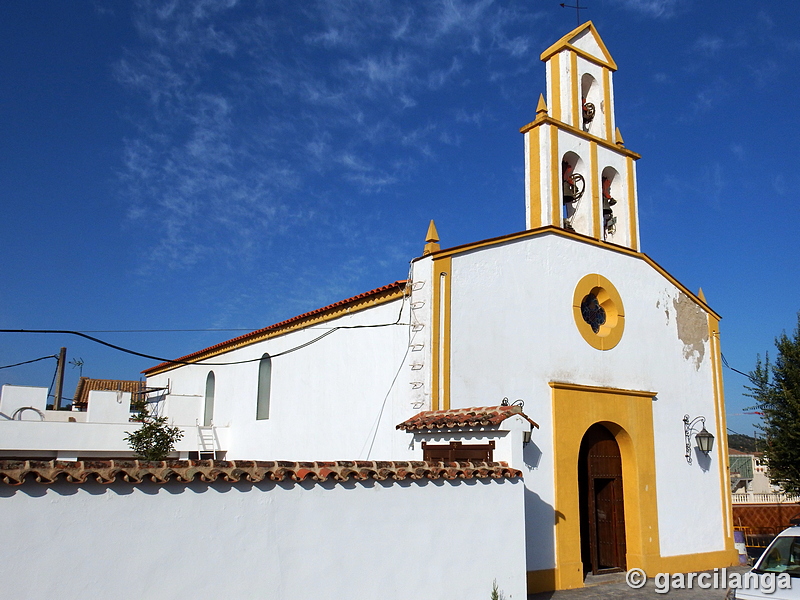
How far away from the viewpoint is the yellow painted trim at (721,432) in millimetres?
14344

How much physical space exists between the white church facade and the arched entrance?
1.1 inches

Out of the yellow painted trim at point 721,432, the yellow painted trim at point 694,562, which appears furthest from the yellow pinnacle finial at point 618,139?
the yellow painted trim at point 694,562

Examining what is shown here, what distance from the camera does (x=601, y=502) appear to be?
42.2 ft

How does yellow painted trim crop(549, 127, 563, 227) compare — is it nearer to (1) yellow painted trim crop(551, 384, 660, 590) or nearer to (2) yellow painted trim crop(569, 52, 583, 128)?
(2) yellow painted trim crop(569, 52, 583, 128)

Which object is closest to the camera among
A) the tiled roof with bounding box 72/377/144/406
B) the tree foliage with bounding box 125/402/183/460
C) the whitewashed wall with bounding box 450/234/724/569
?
the whitewashed wall with bounding box 450/234/724/569

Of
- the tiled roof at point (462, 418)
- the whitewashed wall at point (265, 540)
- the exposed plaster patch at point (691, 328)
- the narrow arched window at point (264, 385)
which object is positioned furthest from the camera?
the narrow arched window at point (264, 385)

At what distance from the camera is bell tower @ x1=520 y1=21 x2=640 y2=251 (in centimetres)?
1331

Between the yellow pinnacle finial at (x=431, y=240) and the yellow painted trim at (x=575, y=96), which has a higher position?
the yellow painted trim at (x=575, y=96)

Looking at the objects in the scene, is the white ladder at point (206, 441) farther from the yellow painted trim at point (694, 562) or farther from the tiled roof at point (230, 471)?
the tiled roof at point (230, 471)

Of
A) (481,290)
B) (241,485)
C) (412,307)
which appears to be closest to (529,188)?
(481,290)

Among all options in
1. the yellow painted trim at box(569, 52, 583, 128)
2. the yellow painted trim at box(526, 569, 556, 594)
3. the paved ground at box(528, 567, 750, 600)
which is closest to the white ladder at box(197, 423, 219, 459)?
the yellow painted trim at box(526, 569, 556, 594)

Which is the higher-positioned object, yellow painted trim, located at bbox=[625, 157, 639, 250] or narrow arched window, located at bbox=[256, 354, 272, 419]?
yellow painted trim, located at bbox=[625, 157, 639, 250]

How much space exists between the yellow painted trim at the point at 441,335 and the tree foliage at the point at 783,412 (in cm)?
1113

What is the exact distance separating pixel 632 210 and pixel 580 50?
3.64 metres
